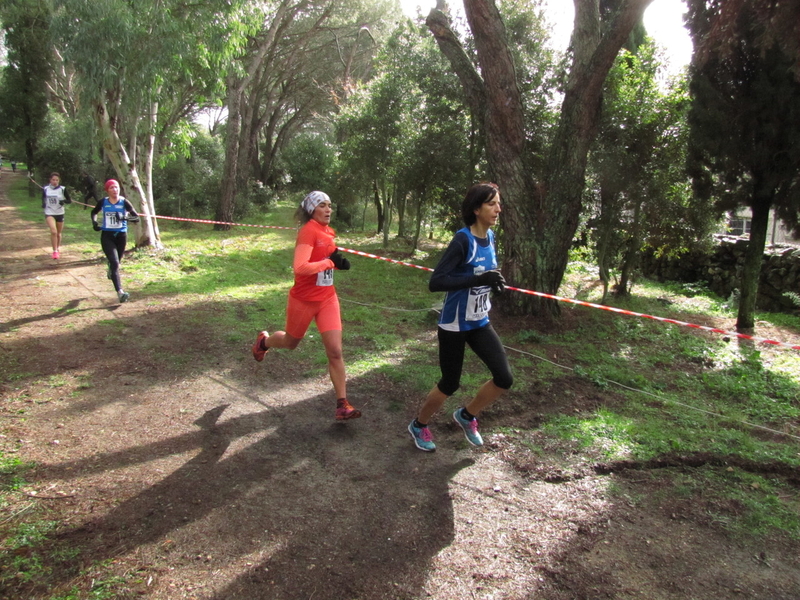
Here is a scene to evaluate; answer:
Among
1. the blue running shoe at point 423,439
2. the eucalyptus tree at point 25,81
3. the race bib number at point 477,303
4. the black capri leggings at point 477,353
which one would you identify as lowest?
the blue running shoe at point 423,439

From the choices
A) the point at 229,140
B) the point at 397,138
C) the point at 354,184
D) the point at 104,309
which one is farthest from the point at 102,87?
the point at 354,184

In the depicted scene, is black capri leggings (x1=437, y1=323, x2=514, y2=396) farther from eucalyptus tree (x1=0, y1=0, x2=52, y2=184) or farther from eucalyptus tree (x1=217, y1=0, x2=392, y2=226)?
eucalyptus tree (x1=0, y1=0, x2=52, y2=184)

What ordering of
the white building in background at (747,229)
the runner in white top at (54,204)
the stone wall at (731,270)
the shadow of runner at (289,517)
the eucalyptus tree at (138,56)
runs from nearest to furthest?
the shadow of runner at (289,517) < the eucalyptus tree at (138,56) < the runner in white top at (54,204) < the stone wall at (731,270) < the white building in background at (747,229)

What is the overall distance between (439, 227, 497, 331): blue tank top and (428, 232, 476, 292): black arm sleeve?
44 millimetres

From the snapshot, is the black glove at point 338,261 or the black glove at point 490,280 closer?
the black glove at point 490,280

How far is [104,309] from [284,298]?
9.27 ft

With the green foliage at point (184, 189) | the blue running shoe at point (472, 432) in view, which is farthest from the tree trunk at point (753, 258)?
the green foliage at point (184, 189)

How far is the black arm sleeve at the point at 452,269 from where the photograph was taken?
3.64 metres

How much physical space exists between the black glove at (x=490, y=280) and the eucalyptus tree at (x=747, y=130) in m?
6.87

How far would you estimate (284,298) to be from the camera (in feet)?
30.9

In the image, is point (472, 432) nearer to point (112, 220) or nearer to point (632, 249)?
point (112, 220)

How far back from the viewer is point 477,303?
379 cm

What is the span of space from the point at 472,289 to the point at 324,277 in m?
1.34

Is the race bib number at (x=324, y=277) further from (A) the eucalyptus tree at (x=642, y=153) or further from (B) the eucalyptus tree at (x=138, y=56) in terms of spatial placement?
(B) the eucalyptus tree at (x=138, y=56)
